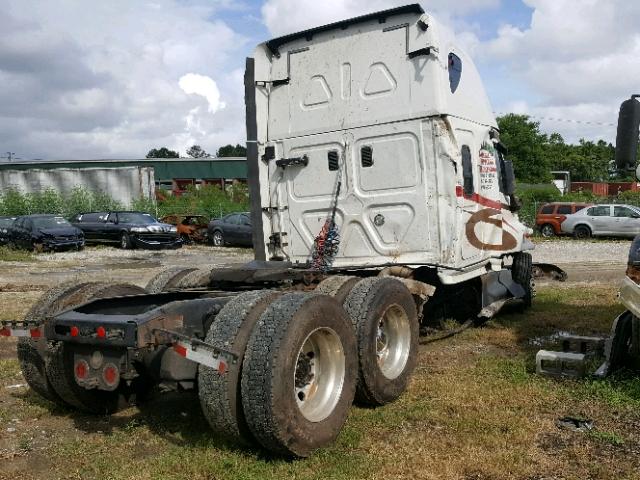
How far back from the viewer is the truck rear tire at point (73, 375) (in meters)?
4.79

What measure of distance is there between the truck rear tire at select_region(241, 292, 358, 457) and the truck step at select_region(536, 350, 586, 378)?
2108mm

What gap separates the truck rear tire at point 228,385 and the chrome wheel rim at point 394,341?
5.49 feet

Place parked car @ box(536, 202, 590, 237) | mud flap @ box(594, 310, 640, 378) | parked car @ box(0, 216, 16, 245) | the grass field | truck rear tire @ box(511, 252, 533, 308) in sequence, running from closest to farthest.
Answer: the grass field
mud flap @ box(594, 310, 640, 378)
truck rear tire @ box(511, 252, 533, 308)
parked car @ box(0, 216, 16, 245)
parked car @ box(536, 202, 590, 237)

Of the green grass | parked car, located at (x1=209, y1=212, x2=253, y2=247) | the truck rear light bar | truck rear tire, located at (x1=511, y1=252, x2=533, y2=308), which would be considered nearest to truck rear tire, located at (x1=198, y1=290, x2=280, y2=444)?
the truck rear light bar

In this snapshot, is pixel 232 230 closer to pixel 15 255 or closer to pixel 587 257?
pixel 15 255

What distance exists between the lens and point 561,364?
582 centimetres

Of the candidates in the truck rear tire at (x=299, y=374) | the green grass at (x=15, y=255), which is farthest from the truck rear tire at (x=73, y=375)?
the green grass at (x=15, y=255)

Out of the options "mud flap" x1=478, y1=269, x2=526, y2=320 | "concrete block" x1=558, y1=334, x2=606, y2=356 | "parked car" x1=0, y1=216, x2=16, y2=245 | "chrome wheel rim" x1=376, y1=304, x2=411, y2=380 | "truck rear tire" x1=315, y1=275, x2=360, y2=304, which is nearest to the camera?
"truck rear tire" x1=315, y1=275, x2=360, y2=304

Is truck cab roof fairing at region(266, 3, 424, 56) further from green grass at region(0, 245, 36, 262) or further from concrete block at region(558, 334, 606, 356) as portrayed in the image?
green grass at region(0, 245, 36, 262)

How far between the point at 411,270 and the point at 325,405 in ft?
7.91

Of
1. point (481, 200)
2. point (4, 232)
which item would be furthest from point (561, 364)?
point (4, 232)

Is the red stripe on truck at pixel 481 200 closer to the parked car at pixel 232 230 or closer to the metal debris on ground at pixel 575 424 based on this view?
the metal debris on ground at pixel 575 424

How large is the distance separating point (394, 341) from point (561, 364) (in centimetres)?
149

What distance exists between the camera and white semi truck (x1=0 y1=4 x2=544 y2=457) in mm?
4082
